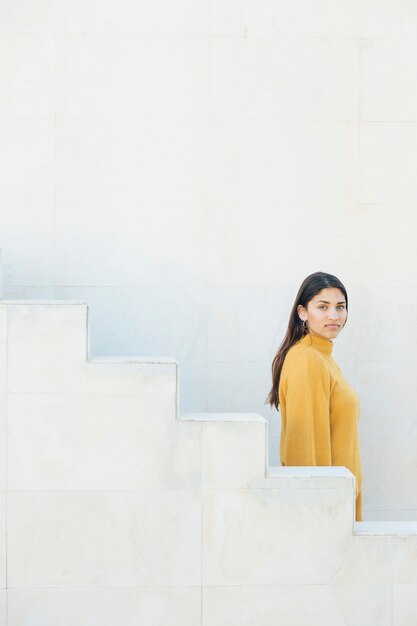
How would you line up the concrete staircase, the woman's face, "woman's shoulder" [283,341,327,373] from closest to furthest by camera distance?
the concrete staircase
"woman's shoulder" [283,341,327,373]
the woman's face

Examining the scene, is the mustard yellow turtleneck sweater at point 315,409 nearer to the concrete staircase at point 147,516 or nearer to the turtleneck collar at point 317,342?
the turtleneck collar at point 317,342

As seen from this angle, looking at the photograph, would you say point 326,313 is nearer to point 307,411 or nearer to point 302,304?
point 302,304

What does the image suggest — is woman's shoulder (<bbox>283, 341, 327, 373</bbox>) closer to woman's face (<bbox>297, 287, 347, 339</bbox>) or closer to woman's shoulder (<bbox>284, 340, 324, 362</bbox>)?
woman's shoulder (<bbox>284, 340, 324, 362</bbox>)

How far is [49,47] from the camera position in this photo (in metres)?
4.96

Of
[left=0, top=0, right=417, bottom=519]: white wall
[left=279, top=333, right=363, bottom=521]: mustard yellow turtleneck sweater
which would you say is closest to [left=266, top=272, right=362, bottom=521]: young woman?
[left=279, top=333, right=363, bottom=521]: mustard yellow turtleneck sweater

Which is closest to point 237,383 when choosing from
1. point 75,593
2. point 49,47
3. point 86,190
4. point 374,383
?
point 374,383

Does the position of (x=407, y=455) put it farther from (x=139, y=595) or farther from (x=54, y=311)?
(x=54, y=311)

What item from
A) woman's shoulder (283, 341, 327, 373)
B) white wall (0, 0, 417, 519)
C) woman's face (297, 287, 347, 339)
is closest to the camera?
woman's shoulder (283, 341, 327, 373)

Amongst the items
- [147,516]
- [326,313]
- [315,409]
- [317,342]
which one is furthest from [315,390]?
[147,516]

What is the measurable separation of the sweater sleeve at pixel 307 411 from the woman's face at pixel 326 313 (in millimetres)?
160

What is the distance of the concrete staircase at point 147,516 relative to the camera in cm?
382

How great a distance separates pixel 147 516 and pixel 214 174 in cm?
196

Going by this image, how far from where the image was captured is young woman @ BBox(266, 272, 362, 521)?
391 centimetres

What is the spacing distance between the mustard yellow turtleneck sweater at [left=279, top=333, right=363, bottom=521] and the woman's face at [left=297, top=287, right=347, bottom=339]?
4 centimetres
